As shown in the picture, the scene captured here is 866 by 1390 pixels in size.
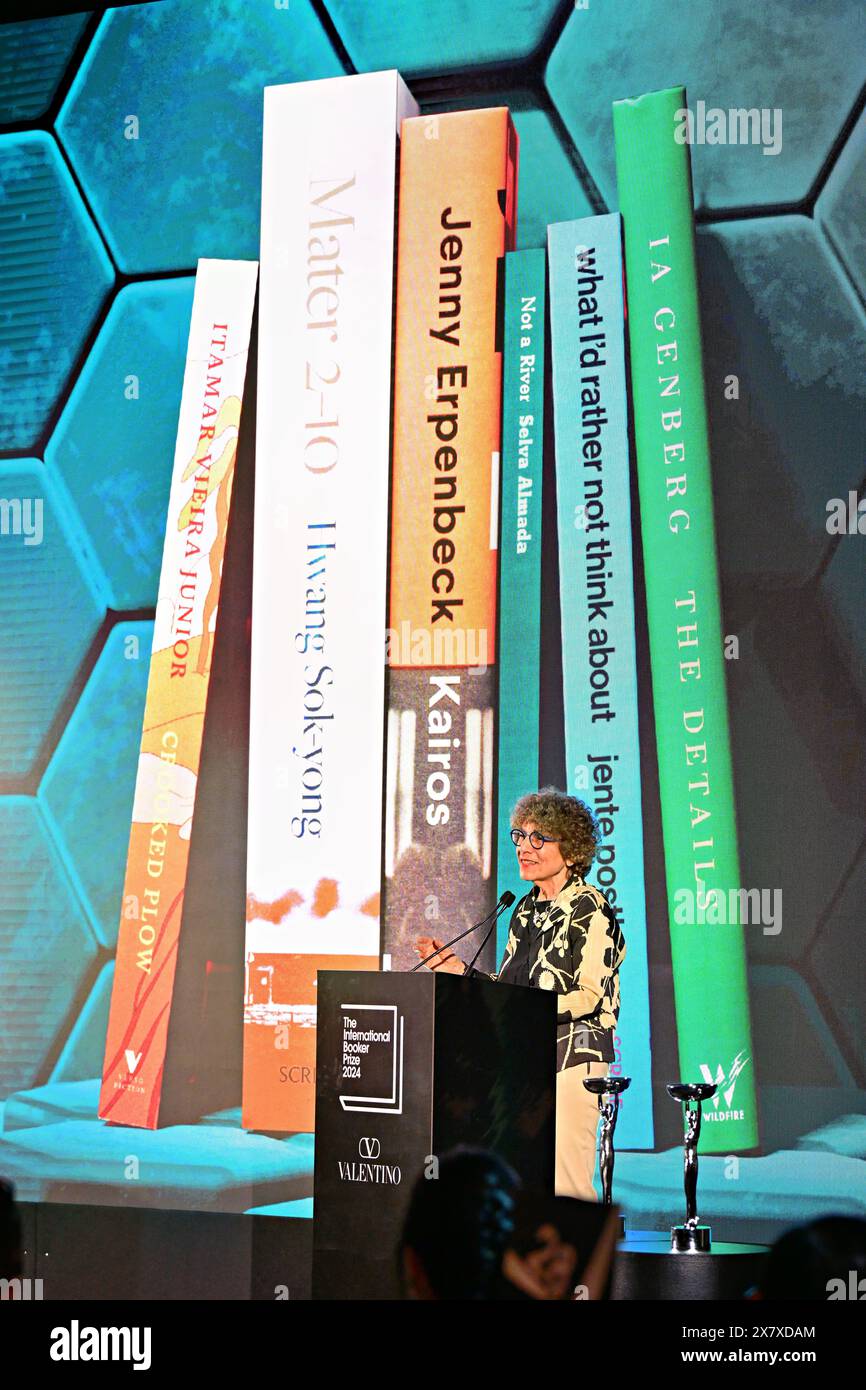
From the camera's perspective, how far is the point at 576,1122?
2.92 metres

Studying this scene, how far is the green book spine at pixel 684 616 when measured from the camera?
356cm

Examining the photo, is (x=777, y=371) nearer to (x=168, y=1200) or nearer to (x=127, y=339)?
(x=127, y=339)

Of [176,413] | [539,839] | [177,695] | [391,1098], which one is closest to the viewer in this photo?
[391,1098]

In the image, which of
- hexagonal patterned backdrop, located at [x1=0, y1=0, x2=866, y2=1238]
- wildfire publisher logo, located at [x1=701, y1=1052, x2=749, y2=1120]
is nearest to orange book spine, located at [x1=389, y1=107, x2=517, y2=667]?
hexagonal patterned backdrop, located at [x1=0, y1=0, x2=866, y2=1238]

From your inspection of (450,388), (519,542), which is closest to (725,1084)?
(519,542)

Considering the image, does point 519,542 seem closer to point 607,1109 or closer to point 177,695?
point 177,695

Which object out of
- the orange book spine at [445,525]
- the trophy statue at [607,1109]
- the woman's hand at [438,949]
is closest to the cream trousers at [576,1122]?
the trophy statue at [607,1109]

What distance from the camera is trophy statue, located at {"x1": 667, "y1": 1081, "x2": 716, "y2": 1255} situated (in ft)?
8.80

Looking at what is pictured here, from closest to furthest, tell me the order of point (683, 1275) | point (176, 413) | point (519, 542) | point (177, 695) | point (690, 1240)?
1. point (683, 1275)
2. point (690, 1240)
3. point (519, 542)
4. point (177, 695)
5. point (176, 413)

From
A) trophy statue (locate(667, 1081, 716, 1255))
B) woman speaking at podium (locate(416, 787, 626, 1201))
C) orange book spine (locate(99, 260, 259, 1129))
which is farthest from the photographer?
orange book spine (locate(99, 260, 259, 1129))

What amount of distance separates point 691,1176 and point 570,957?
0.45m

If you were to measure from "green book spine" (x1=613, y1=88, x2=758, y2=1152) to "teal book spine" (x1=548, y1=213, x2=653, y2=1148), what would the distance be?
0.06 m

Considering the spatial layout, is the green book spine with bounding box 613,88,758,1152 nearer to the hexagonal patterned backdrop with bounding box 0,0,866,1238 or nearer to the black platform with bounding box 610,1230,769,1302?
the hexagonal patterned backdrop with bounding box 0,0,866,1238

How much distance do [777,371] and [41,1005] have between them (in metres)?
2.50
